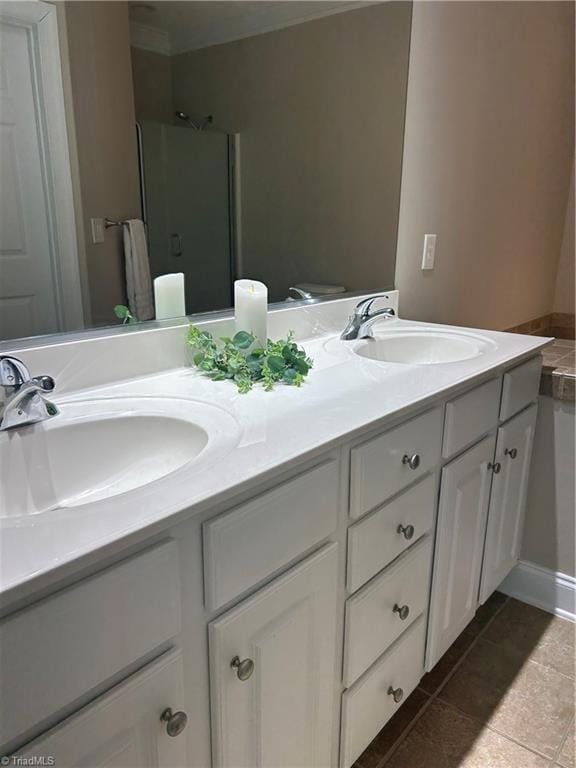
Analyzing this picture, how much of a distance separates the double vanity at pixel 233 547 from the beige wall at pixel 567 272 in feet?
4.37

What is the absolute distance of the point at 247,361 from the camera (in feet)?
3.86

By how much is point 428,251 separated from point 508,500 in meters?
0.87

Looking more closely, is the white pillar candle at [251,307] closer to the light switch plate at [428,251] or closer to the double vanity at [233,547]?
the double vanity at [233,547]

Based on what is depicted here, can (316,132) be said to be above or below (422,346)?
above

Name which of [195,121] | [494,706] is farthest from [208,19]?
[494,706]

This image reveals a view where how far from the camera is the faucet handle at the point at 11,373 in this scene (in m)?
0.87

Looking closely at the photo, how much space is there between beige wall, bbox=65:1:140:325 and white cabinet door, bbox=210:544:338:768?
63cm

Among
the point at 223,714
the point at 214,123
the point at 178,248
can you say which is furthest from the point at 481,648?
the point at 214,123

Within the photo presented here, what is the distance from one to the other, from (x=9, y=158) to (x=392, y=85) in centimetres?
123

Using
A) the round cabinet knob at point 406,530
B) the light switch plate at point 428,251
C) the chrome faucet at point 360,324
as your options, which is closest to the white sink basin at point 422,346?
the chrome faucet at point 360,324

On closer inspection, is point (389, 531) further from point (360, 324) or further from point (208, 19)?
point (208, 19)

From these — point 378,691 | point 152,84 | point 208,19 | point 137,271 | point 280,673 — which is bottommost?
point 378,691

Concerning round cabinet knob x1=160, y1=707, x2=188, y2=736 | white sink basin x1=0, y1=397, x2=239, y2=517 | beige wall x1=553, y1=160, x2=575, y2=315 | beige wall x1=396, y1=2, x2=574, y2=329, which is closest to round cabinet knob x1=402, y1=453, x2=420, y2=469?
white sink basin x1=0, y1=397, x2=239, y2=517

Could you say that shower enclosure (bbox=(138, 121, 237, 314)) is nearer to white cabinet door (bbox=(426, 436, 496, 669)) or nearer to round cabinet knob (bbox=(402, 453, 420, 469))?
round cabinet knob (bbox=(402, 453, 420, 469))
